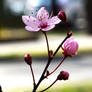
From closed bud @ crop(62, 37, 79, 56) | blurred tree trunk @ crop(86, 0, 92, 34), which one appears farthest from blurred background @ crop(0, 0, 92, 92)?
closed bud @ crop(62, 37, 79, 56)

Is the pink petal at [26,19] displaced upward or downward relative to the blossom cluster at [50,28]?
upward

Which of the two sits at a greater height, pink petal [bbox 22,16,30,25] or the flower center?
pink petal [bbox 22,16,30,25]

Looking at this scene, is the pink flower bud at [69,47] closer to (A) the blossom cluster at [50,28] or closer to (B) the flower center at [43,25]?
(A) the blossom cluster at [50,28]

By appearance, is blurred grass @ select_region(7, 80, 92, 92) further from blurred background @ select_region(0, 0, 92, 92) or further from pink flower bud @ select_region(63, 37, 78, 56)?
pink flower bud @ select_region(63, 37, 78, 56)

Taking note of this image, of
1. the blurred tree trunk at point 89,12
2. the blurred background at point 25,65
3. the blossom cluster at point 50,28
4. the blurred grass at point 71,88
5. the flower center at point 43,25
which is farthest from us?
the blurred tree trunk at point 89,12

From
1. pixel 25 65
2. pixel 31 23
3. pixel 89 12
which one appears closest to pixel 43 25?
pixel 31 23

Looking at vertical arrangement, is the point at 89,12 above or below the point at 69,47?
below

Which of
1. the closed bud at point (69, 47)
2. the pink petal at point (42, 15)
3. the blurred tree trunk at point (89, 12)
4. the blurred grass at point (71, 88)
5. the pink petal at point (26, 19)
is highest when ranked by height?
the pink petal at point (26, 19)

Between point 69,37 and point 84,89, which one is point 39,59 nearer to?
point 84,89

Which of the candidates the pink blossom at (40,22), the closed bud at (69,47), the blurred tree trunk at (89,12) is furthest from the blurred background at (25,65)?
the closed bud at (69,47)

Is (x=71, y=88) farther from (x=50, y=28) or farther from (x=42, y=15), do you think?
(x=50, y=28)

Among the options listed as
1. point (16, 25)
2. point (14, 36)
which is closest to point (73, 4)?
point (16, 25)
